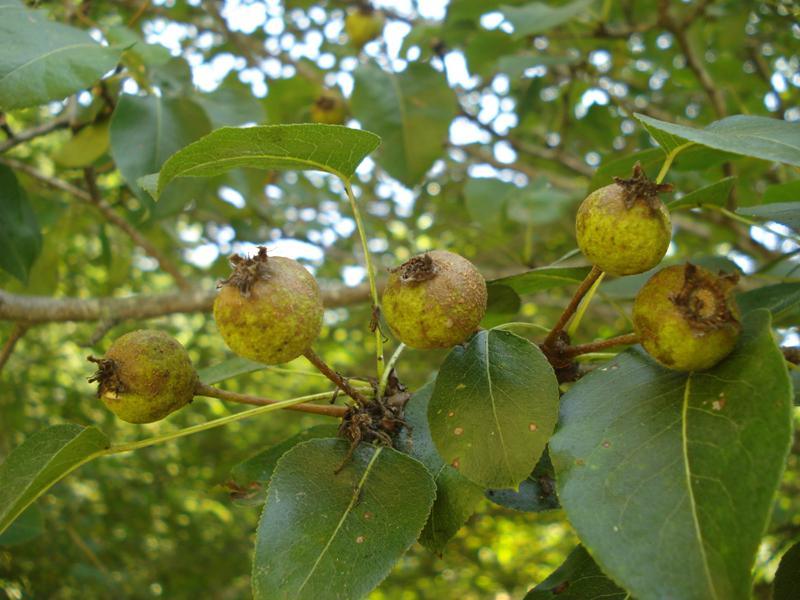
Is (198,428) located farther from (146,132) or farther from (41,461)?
(146,132)

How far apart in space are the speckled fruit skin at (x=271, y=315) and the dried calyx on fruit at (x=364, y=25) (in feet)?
8.86

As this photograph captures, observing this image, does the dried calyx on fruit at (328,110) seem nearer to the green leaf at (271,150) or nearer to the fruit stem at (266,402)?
the green leaf at (271,150)

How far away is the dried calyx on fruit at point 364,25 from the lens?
3.53 meters

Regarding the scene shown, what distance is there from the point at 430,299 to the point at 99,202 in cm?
201

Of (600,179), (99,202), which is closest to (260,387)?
(99,202)

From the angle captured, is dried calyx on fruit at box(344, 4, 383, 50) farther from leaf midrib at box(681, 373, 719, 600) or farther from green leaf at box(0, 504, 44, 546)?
leaf midrib at box(681, 373, 719, 600)

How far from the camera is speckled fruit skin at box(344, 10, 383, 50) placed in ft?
11.6

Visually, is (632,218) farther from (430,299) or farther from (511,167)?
(511,167)

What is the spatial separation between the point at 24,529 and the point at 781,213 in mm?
2190

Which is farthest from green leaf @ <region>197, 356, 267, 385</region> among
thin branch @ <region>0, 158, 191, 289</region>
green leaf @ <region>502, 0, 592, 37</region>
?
green leaf @ <region>502, 0, 592, 37</region>

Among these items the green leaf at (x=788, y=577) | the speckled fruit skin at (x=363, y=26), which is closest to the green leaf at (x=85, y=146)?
the speckled fruit skin at (x=363, y=26)

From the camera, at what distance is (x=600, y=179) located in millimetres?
1756

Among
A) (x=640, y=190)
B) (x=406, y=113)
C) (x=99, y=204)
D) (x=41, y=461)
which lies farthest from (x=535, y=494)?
(x=99, y=204)

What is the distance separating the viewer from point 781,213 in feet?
4.35
